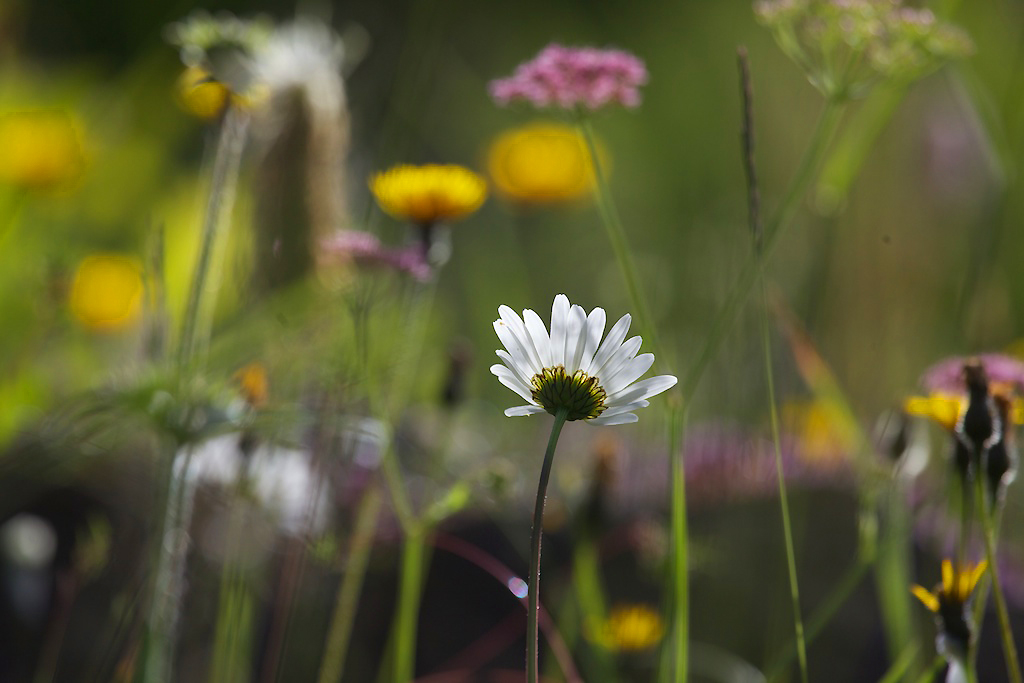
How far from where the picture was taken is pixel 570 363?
1.26ft

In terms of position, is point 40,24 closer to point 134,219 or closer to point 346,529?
point 134,219

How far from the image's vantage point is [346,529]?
1.00 meters

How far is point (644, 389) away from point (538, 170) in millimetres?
1349

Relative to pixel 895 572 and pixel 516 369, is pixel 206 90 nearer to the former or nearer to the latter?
pixel 516 369

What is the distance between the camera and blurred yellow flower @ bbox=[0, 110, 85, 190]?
130 cm

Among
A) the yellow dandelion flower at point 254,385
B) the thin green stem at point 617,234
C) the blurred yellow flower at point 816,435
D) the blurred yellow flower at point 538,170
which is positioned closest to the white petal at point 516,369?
the thin green stem at point 617,234

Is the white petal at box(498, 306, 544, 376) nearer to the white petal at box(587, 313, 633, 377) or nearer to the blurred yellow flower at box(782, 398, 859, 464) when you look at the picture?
the white petal at box(587, 313, 633, 377)

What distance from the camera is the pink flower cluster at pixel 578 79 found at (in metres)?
0.60

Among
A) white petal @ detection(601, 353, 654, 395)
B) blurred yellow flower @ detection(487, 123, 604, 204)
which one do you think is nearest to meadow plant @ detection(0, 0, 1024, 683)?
white petal @ detection(601, 353, 654, 395)

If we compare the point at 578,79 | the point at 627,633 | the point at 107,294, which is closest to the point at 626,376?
the point at 578,79

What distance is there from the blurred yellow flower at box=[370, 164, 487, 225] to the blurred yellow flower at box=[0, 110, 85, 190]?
86 cm

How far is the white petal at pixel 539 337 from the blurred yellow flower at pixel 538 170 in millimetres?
1210

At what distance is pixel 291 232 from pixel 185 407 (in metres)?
0.61

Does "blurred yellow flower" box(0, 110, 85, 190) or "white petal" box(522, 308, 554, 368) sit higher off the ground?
"blurred yellow flower" box(0, 110, 85, 190)
